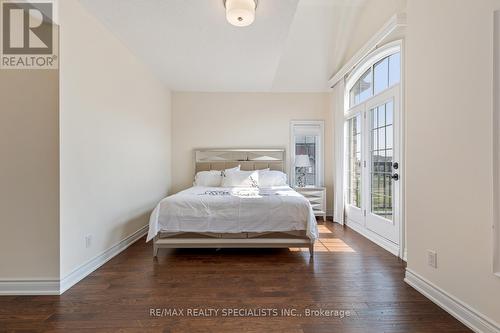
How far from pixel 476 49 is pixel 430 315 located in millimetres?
1799

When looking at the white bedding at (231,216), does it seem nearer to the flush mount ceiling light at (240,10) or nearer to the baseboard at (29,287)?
the baseboard at (29,287)

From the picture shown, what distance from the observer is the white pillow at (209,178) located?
15.1ft

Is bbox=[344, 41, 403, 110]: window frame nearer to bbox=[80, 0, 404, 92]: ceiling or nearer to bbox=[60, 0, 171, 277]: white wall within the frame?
bbox=[80, 0, 404, 92]: ceiling

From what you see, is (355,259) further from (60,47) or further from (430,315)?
(60,47)

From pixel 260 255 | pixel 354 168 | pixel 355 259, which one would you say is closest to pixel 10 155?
pixel 260 255

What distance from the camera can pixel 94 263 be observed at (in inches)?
101

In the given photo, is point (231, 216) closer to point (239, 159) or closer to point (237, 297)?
point (237, 297)

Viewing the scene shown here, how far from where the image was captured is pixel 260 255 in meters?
2.98

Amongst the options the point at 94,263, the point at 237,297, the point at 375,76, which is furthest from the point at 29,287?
the point at 375,76

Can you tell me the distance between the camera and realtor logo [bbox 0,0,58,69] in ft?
6.79

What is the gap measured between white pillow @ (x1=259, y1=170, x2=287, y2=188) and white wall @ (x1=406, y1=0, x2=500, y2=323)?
2.49 meters

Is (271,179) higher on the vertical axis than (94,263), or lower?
higher

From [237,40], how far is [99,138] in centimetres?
187

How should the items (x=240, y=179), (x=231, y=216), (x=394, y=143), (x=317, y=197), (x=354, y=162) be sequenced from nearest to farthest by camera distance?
(x=231, y=216) → (x=394, y=143) → (x=354, y=162) → (x=240, y=179) → (x=317, y=197)
